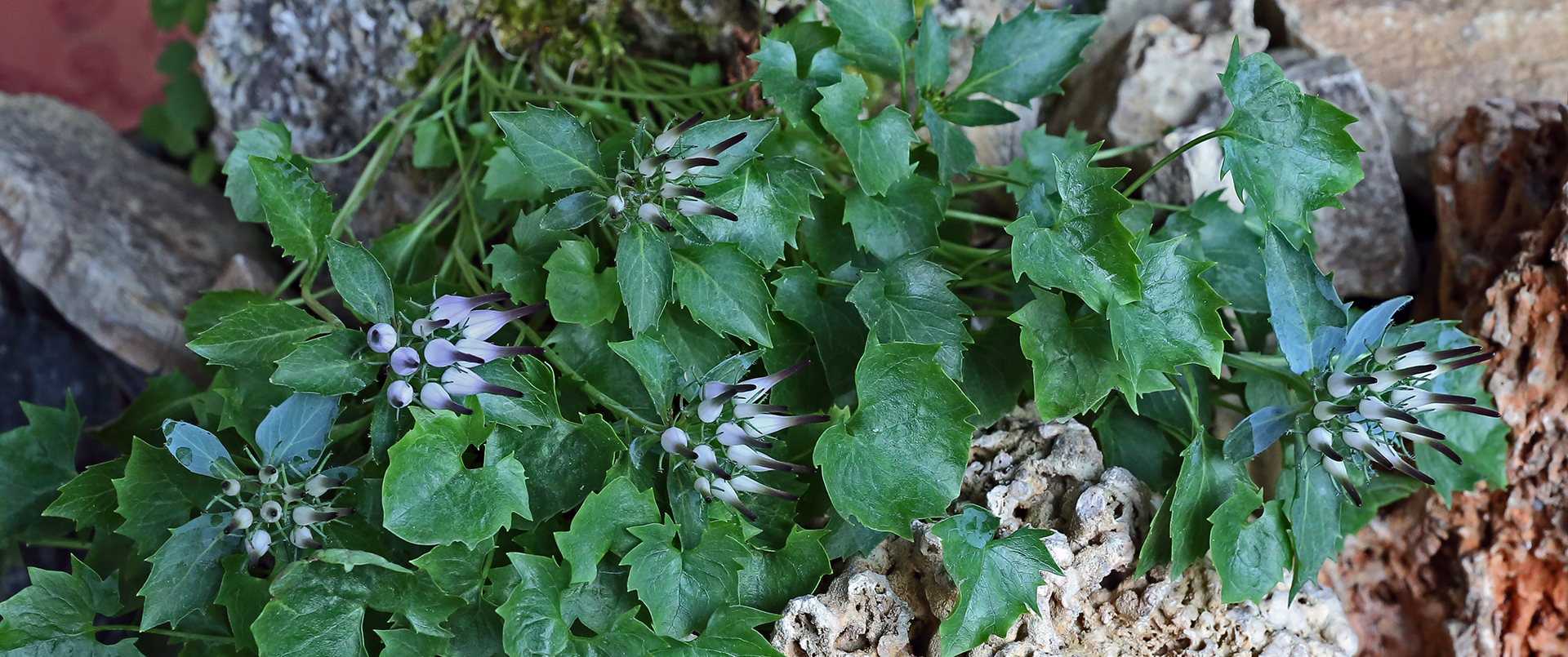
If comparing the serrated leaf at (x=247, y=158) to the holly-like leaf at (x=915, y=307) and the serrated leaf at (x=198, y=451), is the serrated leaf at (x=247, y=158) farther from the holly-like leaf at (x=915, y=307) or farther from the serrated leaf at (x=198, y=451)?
the holly-like leaf at (x=915, y=307)

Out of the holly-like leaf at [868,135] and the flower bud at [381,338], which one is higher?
the holly-like leaf at [868,135]

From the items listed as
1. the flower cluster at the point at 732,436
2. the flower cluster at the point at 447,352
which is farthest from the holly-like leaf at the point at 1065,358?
the flower cluster at the point at 447,352

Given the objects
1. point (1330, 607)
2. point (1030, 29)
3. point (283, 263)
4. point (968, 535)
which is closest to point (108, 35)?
point (283, 263)

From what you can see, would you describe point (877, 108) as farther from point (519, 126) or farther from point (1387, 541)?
point (1387, 541)

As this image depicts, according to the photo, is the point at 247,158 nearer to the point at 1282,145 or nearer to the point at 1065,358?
the point at 1065,358

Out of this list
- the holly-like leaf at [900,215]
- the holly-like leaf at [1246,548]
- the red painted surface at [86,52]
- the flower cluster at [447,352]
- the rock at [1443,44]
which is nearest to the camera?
the flower cluster at [447,352]

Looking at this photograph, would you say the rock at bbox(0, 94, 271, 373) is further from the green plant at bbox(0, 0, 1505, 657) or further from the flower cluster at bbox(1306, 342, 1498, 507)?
the flower cluster at bbox(1306, 342, 1498, 507)
